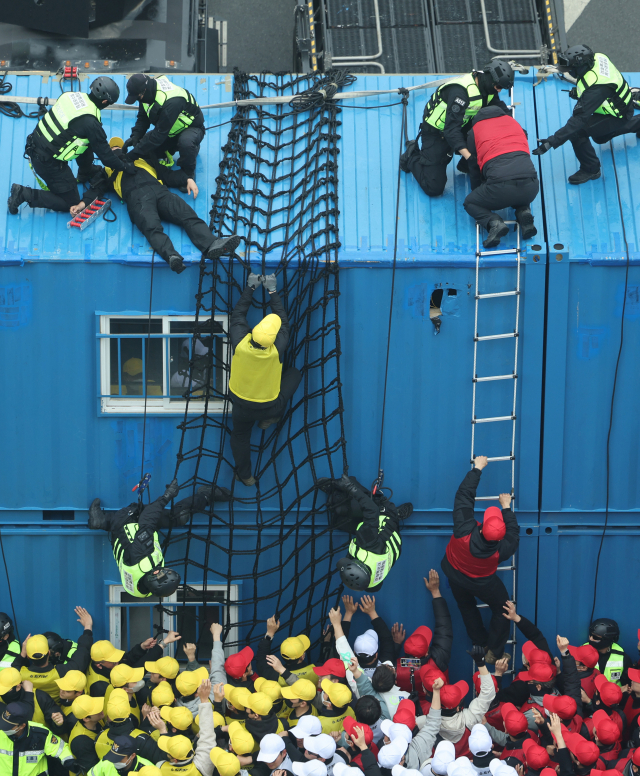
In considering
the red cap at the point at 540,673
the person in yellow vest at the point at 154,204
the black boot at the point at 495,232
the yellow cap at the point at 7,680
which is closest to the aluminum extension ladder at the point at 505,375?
the black boot at the point at 495,232

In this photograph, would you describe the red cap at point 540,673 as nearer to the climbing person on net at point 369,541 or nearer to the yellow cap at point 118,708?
the climbing person on net at point 369,541

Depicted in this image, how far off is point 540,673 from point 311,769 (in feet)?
8.80

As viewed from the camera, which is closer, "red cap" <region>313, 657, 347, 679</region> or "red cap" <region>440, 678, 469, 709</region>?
"red cap" <region>440, 678, 469, 709</region>

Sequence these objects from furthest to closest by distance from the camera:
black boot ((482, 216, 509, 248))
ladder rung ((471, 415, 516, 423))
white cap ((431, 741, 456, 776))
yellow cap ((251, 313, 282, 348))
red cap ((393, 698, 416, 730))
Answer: ladder rung ((471, 415, 516, 423)) → black boot ((482, 216, 509, 248)) → yellow cap ((251, 313, 282, 348)) → red cap ((393, 698, 416, 730)) → white cap ((431, 741, 456, 776))

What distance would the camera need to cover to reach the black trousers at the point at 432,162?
9.57 m

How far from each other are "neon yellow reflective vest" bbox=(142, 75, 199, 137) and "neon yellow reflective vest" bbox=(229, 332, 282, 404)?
282cm

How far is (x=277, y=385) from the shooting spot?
878 centimetres

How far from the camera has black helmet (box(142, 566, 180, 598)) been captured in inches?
338

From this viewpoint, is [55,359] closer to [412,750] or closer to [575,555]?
[412,750]

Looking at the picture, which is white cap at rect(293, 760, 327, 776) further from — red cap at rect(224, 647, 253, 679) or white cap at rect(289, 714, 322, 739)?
red cap at rect(224, 647, 253, 679)

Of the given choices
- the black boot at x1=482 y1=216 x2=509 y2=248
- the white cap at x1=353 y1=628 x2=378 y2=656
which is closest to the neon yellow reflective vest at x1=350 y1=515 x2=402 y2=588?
the white cap at x1=353 y1=628 x2=378 y2=656

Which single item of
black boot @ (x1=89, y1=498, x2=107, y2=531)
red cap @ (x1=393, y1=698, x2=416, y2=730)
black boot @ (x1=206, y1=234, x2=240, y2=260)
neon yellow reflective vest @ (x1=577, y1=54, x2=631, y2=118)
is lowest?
red cap @ (x1=393, y1=698, x2=416, y2=730)

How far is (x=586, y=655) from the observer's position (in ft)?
30.0

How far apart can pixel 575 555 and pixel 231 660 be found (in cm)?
403
